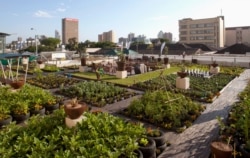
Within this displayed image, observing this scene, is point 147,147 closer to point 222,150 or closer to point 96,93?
point 222,150

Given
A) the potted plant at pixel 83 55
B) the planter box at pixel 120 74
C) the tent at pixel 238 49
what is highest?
the tent at pixel 238 49

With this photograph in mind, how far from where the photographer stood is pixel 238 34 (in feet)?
364

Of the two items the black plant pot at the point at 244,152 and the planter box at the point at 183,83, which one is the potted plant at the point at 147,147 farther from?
the planter box at the point at 183,83

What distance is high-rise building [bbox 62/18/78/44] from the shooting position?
167m

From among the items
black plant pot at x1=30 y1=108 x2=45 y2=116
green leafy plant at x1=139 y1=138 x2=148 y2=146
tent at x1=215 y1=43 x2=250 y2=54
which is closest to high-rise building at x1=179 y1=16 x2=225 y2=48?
tent at x1=215 y1=43 x2=250 y2=54

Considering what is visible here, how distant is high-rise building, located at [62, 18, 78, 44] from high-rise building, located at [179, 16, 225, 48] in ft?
274

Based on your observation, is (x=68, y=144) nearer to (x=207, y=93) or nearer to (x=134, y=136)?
(x=134, y=136)

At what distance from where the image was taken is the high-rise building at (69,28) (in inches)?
6570

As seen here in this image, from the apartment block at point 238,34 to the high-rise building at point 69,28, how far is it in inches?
3843

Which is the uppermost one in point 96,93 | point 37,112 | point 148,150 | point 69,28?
point 69,28

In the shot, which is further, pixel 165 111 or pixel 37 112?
pixel 37 112

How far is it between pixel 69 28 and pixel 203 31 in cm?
10253

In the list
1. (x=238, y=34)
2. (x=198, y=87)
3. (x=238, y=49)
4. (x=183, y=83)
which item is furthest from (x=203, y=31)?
(x=183, y=83)

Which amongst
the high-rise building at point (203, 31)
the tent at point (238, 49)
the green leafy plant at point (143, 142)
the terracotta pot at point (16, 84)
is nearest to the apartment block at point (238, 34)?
the high-rise building at point (203, 31)
